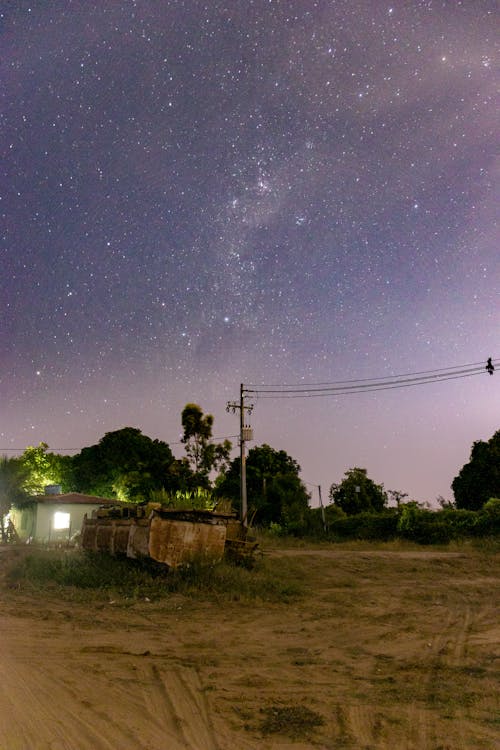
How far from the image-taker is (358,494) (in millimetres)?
40500

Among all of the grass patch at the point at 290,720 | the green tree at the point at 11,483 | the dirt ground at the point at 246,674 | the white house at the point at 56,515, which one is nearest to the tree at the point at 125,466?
the white house at the point at 56,515

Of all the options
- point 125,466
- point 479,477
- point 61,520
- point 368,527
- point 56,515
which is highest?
point 125,466

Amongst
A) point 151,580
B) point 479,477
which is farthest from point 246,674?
point 479,477

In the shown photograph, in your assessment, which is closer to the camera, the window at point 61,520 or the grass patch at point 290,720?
the grass patch at point 290,720

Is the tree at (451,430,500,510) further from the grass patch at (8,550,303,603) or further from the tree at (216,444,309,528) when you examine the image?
the grass patch at (8,550,303,603)

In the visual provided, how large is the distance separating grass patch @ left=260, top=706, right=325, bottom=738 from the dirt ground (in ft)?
0.08

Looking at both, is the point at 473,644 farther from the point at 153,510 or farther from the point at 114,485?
the point at 114,485

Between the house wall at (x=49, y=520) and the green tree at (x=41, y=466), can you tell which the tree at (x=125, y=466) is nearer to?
the green tree at (x=41, y=466)

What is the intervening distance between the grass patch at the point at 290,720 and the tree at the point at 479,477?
3459cm

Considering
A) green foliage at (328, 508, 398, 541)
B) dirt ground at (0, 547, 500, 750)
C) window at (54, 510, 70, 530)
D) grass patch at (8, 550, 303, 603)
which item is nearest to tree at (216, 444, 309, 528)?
green foliage at (328, 508, 398, 541)

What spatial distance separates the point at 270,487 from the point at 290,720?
3649cm

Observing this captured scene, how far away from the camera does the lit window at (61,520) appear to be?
30516mm

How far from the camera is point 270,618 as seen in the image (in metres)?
9.74

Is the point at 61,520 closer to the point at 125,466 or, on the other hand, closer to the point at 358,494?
the point at 125,466
